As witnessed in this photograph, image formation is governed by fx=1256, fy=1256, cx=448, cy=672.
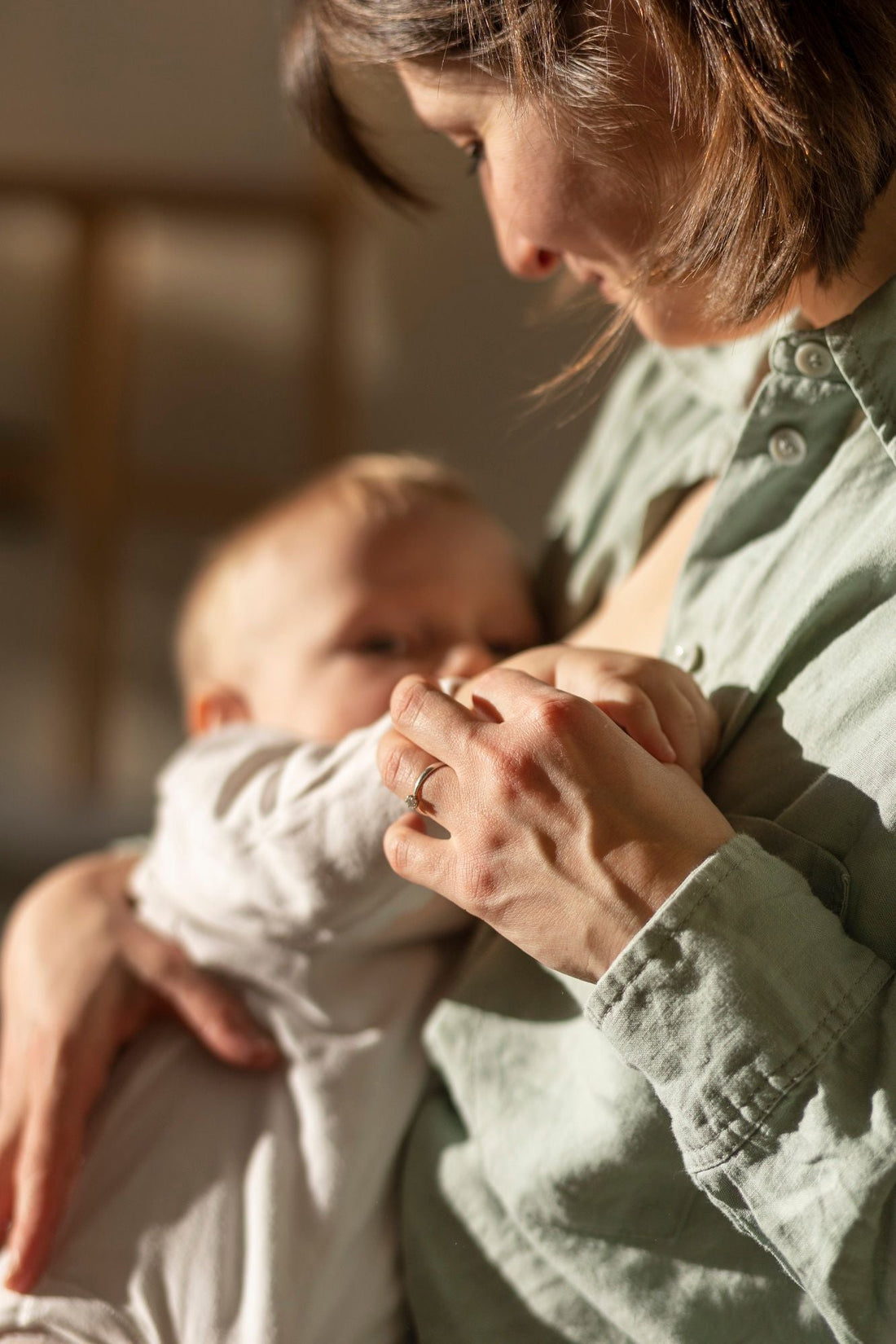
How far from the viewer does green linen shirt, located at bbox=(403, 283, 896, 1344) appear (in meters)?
0.52

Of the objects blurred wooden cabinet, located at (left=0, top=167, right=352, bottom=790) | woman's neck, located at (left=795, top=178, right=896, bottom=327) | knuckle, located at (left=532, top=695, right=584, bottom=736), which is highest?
woman's neck, located at (left=795, top=178, right=896, bottom=327)

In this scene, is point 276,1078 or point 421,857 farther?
point 276,1078

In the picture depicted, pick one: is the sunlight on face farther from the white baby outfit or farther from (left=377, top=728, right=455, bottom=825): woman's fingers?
(left=377, top=728, right=455, bottom=825): woman's fingers

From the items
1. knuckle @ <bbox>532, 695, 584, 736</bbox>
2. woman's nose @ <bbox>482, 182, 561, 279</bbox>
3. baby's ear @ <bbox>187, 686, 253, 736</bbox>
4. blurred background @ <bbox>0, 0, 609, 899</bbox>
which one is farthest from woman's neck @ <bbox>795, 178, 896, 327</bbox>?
blurred background @ <bbox>0, 0, 609, 899</bbox>

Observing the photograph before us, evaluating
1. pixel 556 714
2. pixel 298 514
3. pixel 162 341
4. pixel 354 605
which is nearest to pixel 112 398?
pixel 162 341

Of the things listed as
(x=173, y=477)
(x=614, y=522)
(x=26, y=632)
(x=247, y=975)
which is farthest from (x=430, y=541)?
(x=26, y=632)

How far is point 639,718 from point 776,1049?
0.16m

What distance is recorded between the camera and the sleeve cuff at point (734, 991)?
0.52 meters

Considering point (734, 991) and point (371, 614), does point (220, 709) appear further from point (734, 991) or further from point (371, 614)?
point (734, 991)

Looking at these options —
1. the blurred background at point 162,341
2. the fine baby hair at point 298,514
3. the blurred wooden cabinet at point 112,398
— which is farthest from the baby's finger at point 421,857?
the blurred wooden cabinet at point 112,398

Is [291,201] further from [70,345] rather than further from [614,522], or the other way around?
[614,522]

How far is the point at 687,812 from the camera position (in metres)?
0.54

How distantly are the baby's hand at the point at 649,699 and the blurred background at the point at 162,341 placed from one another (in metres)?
1.92

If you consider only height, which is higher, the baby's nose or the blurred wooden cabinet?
the baby's nose
